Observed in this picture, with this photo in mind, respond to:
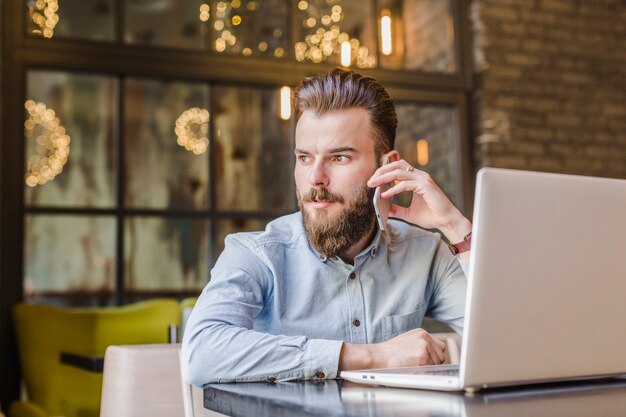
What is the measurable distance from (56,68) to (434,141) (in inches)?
90.6

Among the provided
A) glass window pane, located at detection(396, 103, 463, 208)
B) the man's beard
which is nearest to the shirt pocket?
the man's beard

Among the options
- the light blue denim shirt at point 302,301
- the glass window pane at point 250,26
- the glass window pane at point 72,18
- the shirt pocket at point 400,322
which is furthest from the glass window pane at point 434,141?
the shirt pocket at point 400,322

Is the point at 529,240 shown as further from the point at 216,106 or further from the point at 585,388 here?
the point at 216,106

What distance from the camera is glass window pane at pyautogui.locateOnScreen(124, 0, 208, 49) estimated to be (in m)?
4.66

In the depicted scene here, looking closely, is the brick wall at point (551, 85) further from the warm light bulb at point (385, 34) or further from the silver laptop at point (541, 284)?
the silver laptop at point (541, 284)

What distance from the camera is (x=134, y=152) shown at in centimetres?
514

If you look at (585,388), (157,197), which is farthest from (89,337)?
(585,388)

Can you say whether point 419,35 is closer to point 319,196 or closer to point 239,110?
point 239,110

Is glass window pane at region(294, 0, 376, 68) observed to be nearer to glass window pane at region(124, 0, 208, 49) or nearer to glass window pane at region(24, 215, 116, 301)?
glass window pane at region(124, 0, 208, 49)

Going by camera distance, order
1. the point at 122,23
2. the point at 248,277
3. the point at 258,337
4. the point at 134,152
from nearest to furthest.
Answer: the point at 258,337 → the point at 248,277 → the point at 122,23 → the point at 134,152

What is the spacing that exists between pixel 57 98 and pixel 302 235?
3452mm

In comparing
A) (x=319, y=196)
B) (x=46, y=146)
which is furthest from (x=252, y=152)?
(x=319, y=196)

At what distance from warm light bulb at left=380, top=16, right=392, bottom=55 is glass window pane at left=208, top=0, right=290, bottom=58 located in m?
0.61

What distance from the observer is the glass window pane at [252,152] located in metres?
4.74
